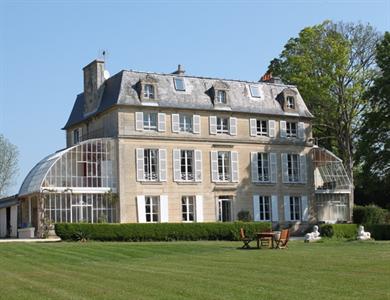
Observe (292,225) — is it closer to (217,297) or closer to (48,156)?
(48,156)

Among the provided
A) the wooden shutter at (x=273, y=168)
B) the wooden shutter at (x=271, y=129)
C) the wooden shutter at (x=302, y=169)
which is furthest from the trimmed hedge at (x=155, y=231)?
the wooden shutter at (x=271, y=129)

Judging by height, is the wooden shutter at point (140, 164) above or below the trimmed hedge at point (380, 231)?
above

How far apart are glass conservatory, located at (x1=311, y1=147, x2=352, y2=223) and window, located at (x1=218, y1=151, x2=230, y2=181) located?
6251mm

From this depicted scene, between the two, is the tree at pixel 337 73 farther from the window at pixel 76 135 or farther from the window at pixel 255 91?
the window at pixel 76 135

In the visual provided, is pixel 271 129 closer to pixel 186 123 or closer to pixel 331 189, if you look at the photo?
pixel 331 189

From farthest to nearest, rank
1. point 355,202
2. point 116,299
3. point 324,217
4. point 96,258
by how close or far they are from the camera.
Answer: point 355,202
point 324,217
point 96,258
point 116,299

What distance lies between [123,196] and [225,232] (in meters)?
5.88

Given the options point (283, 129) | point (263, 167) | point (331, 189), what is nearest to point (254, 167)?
point (263, 167)

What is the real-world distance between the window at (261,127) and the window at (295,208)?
430cm

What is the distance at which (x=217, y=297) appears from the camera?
1002 centimetres

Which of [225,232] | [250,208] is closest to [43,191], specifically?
[225,232]

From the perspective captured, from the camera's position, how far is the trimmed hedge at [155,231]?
98.1 feet

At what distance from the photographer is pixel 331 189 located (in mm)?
41844

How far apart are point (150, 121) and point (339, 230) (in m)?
11.9
